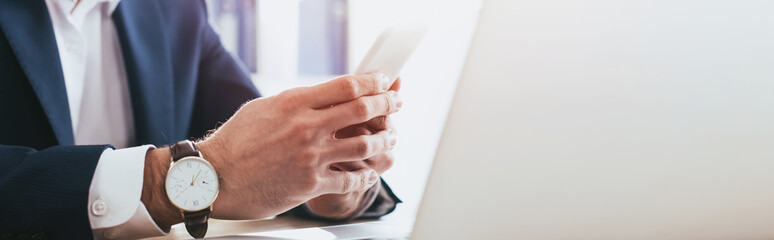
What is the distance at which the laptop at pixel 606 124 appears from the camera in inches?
12.7

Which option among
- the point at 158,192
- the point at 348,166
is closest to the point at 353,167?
the point at 348,166

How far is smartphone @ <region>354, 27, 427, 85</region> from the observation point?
0.57m

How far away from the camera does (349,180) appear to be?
704 millimetres

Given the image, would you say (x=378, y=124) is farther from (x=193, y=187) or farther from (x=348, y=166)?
A: (x=193, y=187)

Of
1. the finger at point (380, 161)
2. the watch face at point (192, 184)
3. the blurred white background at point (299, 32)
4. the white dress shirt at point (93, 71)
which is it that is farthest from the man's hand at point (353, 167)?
the blurred white background at point (299, 32)

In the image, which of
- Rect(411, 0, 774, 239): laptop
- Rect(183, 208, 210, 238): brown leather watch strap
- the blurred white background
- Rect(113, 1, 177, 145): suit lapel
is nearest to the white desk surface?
Rect(183, 208, 210, 238): brown leather watch strap

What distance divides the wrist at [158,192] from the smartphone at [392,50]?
0.25 metres

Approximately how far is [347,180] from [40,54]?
1.77 ft

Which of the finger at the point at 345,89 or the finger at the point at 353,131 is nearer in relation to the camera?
the finger at the point at 345,89

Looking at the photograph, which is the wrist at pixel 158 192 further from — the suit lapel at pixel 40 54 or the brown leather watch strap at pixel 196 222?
the suit lapel at pixel 40 54

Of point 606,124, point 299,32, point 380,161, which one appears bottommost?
point 380,161

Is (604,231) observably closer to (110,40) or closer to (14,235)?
(14,235)

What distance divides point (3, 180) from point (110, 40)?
594 millimetres

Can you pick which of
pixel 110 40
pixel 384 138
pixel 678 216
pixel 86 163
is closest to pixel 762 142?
pixel 678 216
